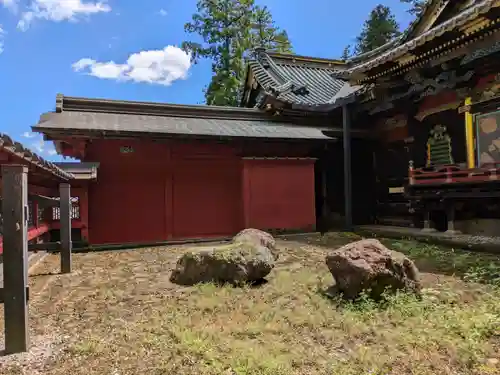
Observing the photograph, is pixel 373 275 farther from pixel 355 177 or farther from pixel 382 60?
pixel 355 177

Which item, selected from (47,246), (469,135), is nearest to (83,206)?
(47,246)

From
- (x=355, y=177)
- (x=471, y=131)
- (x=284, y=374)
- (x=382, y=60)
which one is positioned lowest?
(x=284, y=374)

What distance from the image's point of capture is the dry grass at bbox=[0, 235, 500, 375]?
2906mm

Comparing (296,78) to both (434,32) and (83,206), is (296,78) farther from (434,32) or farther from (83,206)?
(83,206)

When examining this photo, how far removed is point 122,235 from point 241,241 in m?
5.12

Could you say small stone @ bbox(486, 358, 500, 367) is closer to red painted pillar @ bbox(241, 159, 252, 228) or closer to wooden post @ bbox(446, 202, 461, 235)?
wooden post @ bbox(446, 202, 461, 235)

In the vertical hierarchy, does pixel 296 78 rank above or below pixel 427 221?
above

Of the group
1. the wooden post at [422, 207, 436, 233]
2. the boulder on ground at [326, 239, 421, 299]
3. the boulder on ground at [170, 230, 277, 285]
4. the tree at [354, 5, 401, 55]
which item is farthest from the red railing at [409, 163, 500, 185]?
the tree at [354, 5, 401, 55]

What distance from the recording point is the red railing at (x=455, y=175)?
300 inches

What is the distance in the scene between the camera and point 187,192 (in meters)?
10.4

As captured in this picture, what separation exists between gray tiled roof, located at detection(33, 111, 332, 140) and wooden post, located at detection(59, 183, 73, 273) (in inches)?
98.2

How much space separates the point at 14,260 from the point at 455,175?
8720 millimetres

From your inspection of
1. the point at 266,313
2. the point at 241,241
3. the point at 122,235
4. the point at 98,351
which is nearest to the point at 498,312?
the point at 266,313

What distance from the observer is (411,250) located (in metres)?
7.82
